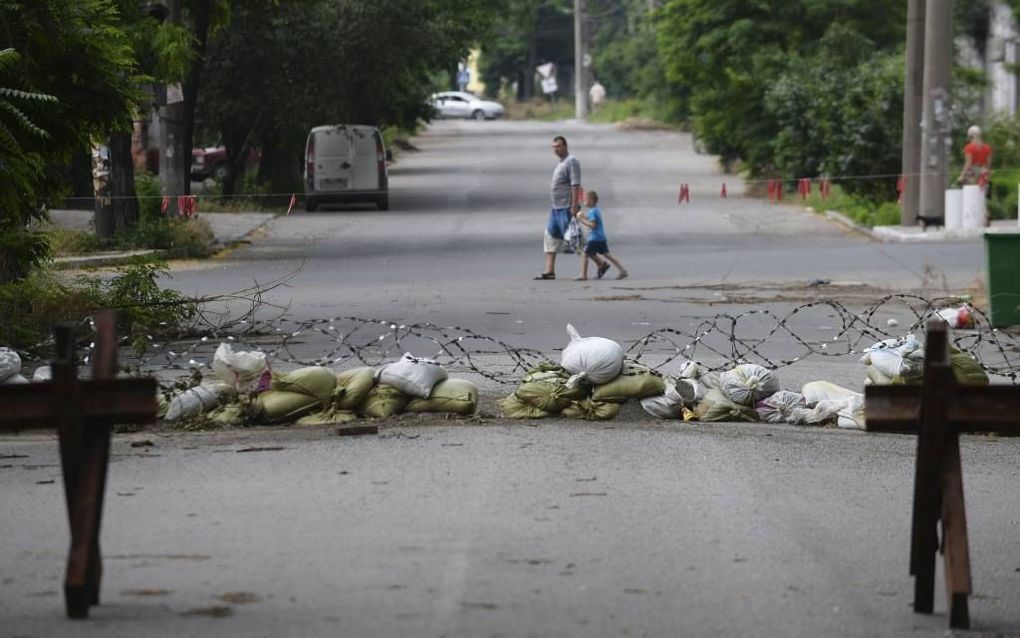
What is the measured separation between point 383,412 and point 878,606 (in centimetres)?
485

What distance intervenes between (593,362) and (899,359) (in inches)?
83.2

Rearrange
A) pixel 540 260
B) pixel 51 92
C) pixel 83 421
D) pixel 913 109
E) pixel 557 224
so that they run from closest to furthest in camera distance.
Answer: pixel 83 421 < pixel 51 92 < pixel 557 224 < pixel 540 260 < pixel 913 109

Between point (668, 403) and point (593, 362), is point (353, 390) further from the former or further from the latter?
point (668, 403)

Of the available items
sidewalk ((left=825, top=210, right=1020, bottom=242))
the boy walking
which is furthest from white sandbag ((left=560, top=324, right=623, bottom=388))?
sidewalk ((left=825, top=210, right=1020, bottom=242))

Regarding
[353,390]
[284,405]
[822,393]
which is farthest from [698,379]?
[284,405]

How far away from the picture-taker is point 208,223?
30.5m

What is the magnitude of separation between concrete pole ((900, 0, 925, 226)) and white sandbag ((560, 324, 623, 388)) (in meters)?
21.3

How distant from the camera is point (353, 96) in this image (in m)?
40.8

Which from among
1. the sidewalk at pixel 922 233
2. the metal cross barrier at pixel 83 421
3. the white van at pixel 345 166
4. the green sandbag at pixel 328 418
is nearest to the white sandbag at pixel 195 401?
the green sandbag at pixel 328 418

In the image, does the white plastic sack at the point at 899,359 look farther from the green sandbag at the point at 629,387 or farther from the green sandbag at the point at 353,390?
the green sandbag at the point at 353,390

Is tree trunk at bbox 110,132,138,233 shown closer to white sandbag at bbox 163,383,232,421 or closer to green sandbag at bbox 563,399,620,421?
white sandbag at bbox 163,383,232,421

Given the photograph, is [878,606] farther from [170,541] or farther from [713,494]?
[170,541]

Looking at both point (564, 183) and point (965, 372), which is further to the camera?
point (564, 183)

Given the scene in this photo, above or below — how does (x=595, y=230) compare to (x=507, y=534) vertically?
above
